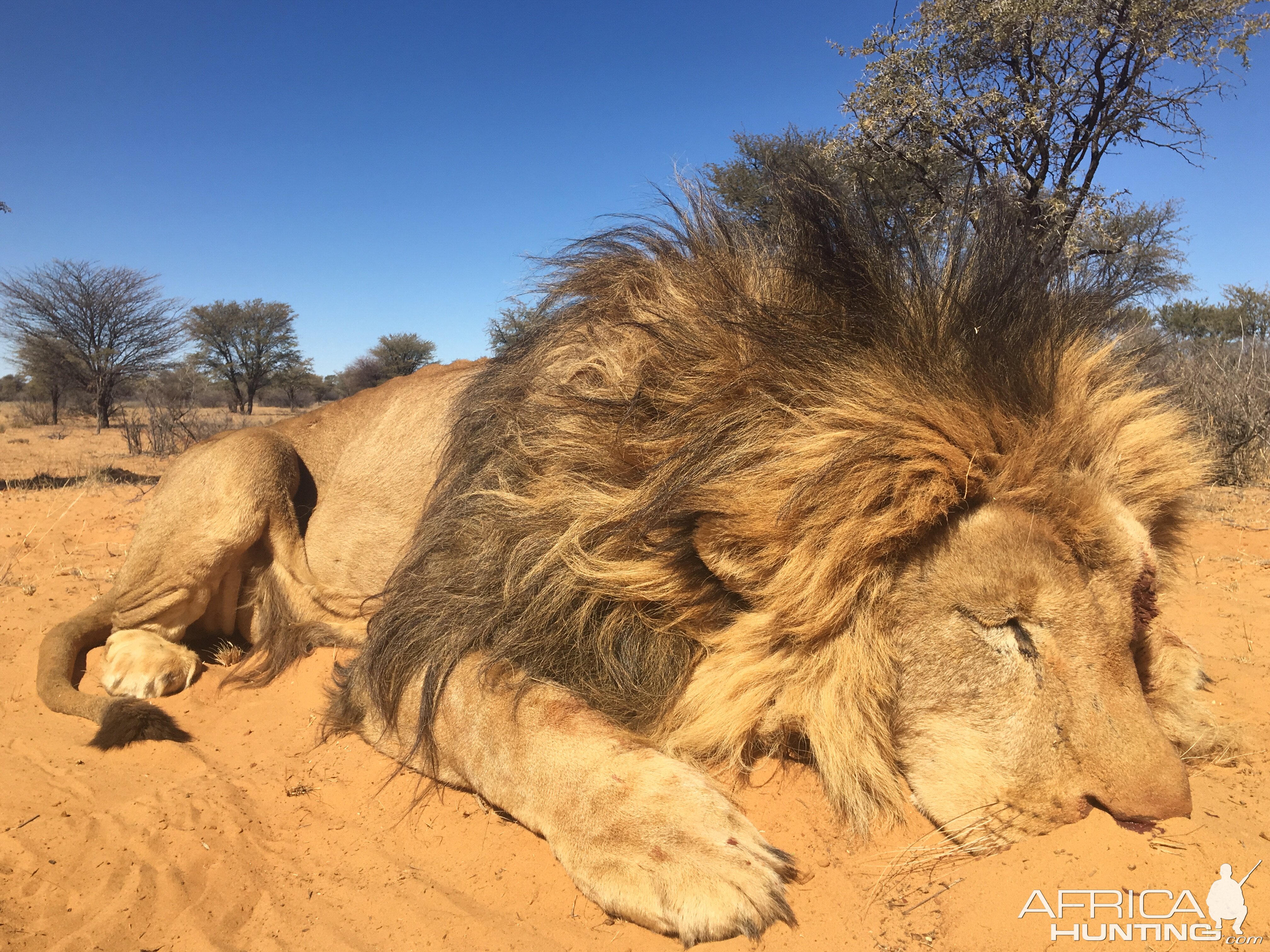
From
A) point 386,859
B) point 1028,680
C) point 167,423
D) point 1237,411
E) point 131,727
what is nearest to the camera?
point 1028,680

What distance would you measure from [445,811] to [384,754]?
0.49m

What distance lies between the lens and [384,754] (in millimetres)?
2799

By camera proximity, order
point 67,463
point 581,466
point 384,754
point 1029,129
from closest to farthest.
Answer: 1. point 581,466
2. point 384,754
3. point 1029,129
4. point 67,463

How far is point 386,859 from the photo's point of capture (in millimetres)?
2271

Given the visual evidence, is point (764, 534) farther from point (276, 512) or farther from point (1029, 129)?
point (1029, 129)

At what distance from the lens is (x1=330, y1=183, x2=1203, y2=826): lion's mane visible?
2.05 meters

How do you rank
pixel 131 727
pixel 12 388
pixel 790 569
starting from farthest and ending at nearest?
pixel 12 388 < pixel 131 727 < pixel 790 569

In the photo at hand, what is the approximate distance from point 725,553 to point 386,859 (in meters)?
1.37

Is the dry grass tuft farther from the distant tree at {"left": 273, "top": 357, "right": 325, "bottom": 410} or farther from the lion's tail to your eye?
the distant tree at {"left": 273, "top": 357, "right": 325, "bottom": 410}

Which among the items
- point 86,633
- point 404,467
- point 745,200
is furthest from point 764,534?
point 86,633

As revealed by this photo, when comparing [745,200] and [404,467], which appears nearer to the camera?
[404,467]

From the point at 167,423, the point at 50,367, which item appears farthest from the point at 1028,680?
the point at 50,367

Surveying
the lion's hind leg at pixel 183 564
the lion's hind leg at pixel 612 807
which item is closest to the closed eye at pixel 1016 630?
the lion's hind leg at pixel 612 807

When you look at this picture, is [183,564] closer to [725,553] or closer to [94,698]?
[94,698]
